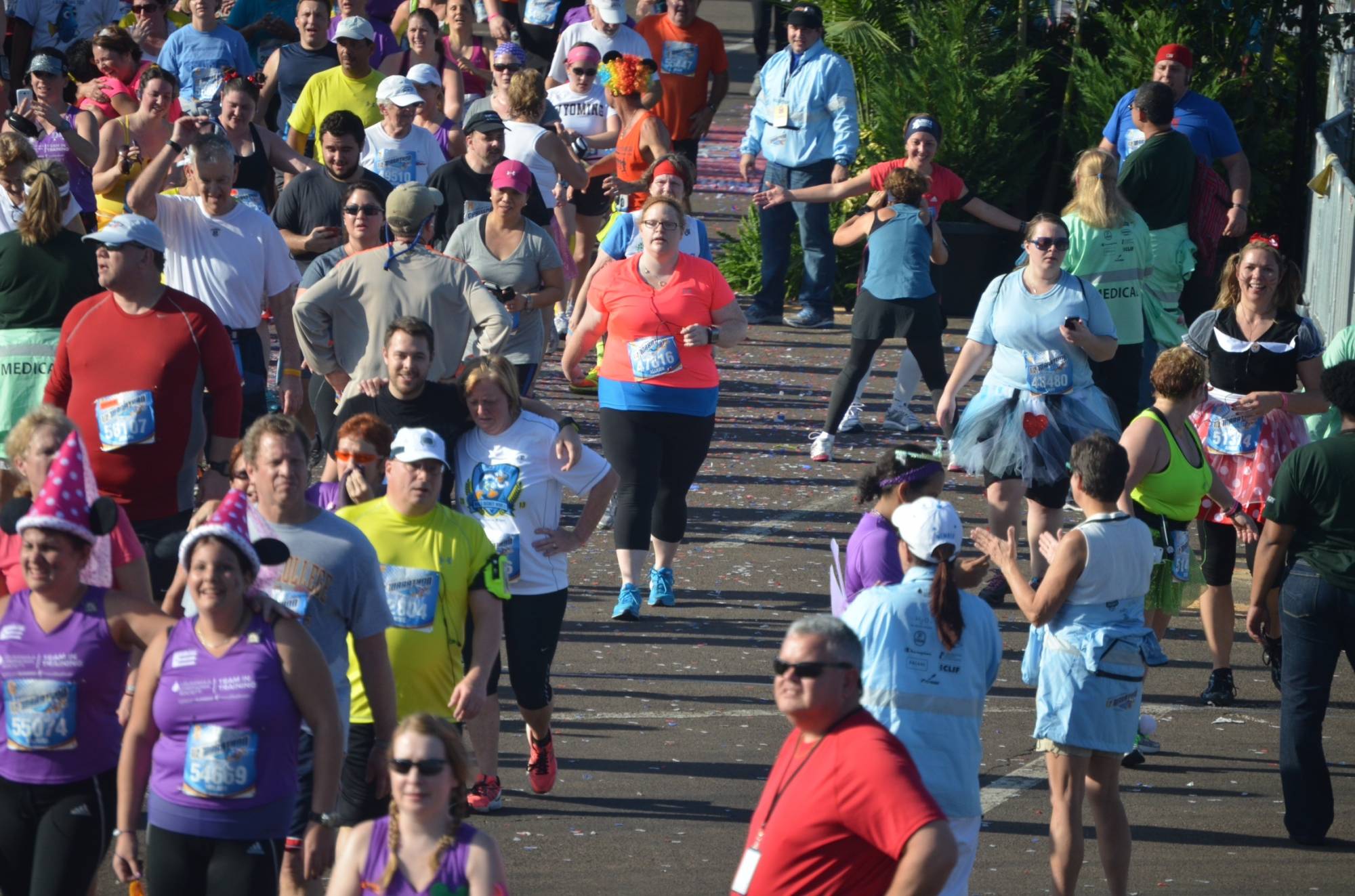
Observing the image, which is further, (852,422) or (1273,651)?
(852,422)

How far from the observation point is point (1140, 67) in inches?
642

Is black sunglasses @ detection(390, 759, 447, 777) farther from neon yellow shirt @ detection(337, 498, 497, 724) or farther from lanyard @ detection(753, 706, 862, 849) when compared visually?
neon yellow shirt @ detection(337, 498, 497, 724)

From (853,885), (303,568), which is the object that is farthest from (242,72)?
(853,885)

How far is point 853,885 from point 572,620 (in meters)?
5.35

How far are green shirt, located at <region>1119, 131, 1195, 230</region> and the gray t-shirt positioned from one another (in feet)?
14.0

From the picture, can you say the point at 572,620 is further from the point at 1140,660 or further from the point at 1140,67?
the point at 1140,67

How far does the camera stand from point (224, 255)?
9.60 metres

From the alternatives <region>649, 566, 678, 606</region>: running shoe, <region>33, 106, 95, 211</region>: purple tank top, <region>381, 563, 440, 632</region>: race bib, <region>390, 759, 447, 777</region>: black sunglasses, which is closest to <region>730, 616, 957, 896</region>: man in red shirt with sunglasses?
<region>390, 759, 447, 777</region>: black sunglasses

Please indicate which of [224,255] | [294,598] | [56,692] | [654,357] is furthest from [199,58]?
[56,692]

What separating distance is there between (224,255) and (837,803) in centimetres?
593

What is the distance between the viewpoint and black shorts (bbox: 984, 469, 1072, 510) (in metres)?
9.63

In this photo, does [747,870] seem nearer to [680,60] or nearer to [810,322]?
[810,322]

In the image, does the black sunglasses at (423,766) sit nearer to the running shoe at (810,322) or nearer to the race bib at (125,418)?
the race bib at (125,418)

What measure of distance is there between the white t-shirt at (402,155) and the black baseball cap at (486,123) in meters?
0.90
